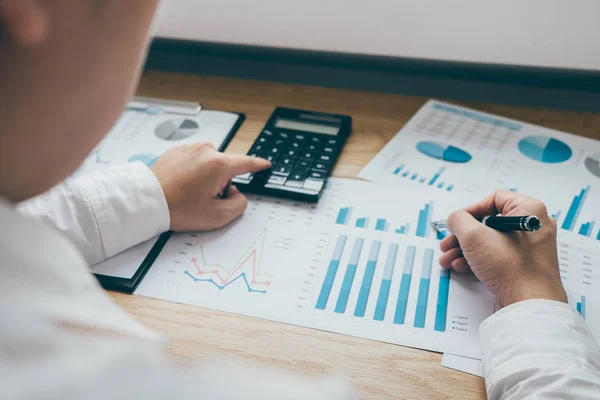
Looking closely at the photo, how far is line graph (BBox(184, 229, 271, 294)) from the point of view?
652mm

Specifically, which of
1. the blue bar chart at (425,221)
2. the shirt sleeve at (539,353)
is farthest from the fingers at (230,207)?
the shirt sleeve at (539,353)

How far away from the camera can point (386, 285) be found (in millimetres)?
642

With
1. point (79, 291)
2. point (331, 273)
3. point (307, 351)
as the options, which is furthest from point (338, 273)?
point (79, 291)

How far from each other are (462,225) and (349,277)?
136 mm

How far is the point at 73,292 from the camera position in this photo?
14.6 inches

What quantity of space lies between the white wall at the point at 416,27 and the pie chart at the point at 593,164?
0.61ft

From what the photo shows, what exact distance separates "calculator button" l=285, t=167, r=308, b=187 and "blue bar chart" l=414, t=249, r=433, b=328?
0.19 metres

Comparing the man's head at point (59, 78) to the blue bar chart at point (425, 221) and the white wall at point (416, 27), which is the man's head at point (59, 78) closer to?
the blue bar chart at point (425, 221)

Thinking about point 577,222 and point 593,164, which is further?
point 593,164

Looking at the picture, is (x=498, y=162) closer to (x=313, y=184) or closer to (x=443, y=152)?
(x=443, y=152)

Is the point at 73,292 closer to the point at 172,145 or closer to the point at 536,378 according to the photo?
the point at 536,378

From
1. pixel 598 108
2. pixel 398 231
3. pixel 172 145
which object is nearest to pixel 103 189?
pixel 172 145

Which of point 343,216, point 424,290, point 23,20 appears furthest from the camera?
point 343,216

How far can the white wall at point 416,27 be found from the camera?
2.99 ft
